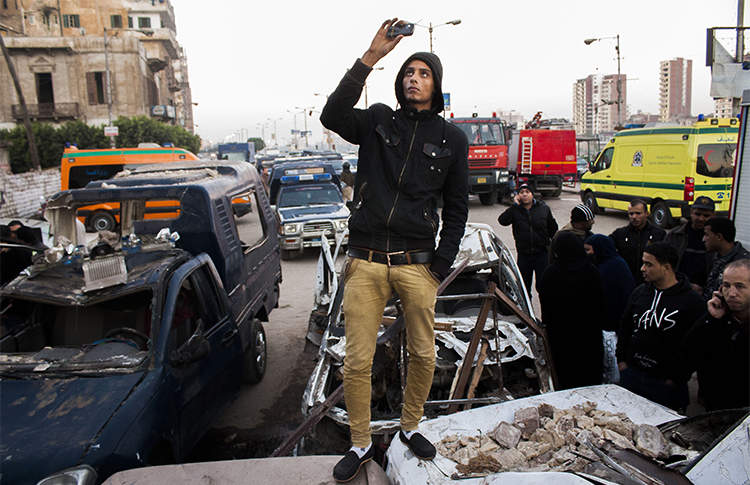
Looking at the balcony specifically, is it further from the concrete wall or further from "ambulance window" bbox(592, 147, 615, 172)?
"ambulance window" bbox(592, 147, 615, 172)

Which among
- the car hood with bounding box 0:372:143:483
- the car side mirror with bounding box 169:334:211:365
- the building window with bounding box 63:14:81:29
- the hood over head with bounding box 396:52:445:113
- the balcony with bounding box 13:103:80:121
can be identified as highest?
the building window with bounding box 63:14:81:29

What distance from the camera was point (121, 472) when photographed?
8.46 feet

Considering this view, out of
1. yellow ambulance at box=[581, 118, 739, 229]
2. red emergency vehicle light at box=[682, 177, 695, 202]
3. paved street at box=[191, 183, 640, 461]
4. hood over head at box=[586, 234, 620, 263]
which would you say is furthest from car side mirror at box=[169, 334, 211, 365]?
red emergency vehicle light at box=[682, 177, 695, 202]

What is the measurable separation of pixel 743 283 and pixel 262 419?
400 cm

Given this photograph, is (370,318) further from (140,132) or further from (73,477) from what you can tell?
(140,132)

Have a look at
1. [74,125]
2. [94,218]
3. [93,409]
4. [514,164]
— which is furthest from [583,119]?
[93,409]

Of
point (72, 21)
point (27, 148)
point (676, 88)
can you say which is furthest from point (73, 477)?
point (676, 88)

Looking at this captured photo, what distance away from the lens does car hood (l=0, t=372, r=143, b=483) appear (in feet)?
8.49

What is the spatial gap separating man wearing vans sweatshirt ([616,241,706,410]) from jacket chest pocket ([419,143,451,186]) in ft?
6.42

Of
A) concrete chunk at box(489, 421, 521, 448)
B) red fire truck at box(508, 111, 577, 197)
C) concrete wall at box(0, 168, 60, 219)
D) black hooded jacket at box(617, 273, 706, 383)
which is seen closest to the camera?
concrete chunk at box(489, 421, 521, 448)

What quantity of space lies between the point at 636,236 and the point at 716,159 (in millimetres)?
8475

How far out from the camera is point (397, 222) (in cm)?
250

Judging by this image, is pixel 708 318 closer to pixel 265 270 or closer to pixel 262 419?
pixel 262 419

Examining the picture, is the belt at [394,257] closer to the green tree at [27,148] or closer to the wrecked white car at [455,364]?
the wrecked white car at [455,364]
